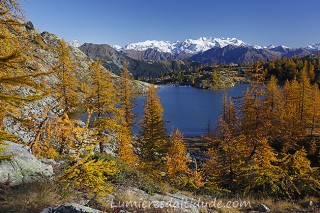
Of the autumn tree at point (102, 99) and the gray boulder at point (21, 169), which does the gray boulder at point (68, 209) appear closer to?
the gray boulder at point (21, 169)

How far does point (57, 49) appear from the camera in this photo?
24.3 m

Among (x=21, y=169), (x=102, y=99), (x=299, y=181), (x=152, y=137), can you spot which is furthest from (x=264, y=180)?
(x=152, y=137)

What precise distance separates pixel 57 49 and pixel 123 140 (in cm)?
1284

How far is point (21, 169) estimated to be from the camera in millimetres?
10609

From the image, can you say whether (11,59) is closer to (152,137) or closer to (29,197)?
(29,197)

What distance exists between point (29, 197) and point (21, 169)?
2884 mm

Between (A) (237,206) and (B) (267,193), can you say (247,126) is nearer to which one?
(B) (267,193)

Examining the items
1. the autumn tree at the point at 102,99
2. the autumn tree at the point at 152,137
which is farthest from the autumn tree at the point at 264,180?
the autumn tree at the point at 102,99

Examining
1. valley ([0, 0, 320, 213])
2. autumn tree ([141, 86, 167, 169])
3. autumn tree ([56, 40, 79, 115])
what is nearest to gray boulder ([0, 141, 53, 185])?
valley ([0, 0, 320, 213])

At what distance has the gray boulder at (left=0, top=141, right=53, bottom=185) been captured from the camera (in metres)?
10.1

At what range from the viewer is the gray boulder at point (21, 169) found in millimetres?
10134

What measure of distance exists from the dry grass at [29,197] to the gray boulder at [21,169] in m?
0.64

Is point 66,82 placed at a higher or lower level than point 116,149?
higher

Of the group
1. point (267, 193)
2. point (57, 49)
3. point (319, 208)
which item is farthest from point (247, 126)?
point (57, 49)
